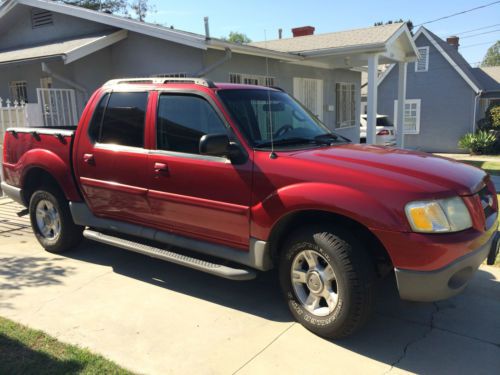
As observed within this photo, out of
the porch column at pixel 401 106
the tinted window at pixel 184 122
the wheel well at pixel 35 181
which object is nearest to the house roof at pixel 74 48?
the wheel well at pixel 35 181

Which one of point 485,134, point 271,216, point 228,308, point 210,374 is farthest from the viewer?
point 485,134

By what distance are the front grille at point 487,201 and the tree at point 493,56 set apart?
100559 millimetres

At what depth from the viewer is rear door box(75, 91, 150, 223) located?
4.45m

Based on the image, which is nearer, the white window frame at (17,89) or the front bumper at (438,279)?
the front bumper at (438,279)

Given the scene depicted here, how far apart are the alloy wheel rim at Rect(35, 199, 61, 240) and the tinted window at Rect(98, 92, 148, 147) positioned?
131 cm

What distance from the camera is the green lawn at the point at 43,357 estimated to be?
3.10 m

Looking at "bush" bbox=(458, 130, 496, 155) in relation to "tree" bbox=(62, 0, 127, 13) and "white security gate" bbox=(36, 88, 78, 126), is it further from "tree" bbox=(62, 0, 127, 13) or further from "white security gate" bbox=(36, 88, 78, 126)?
"tree" bbox=(62, 0, 127, 13)

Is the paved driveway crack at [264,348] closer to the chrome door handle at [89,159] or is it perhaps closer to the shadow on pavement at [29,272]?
the shadow on pavement at [29,272]

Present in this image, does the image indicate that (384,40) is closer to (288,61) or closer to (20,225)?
(288,61)

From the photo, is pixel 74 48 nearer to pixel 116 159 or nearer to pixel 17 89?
pixel 17 89

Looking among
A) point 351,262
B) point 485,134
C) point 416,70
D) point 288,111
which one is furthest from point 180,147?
point 416,70

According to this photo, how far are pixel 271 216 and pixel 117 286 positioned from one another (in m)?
2.04

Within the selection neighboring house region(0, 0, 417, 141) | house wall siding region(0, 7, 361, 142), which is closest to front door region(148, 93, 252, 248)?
neighboring house region(0, 0, 417, 141)

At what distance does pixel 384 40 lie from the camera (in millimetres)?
11492
